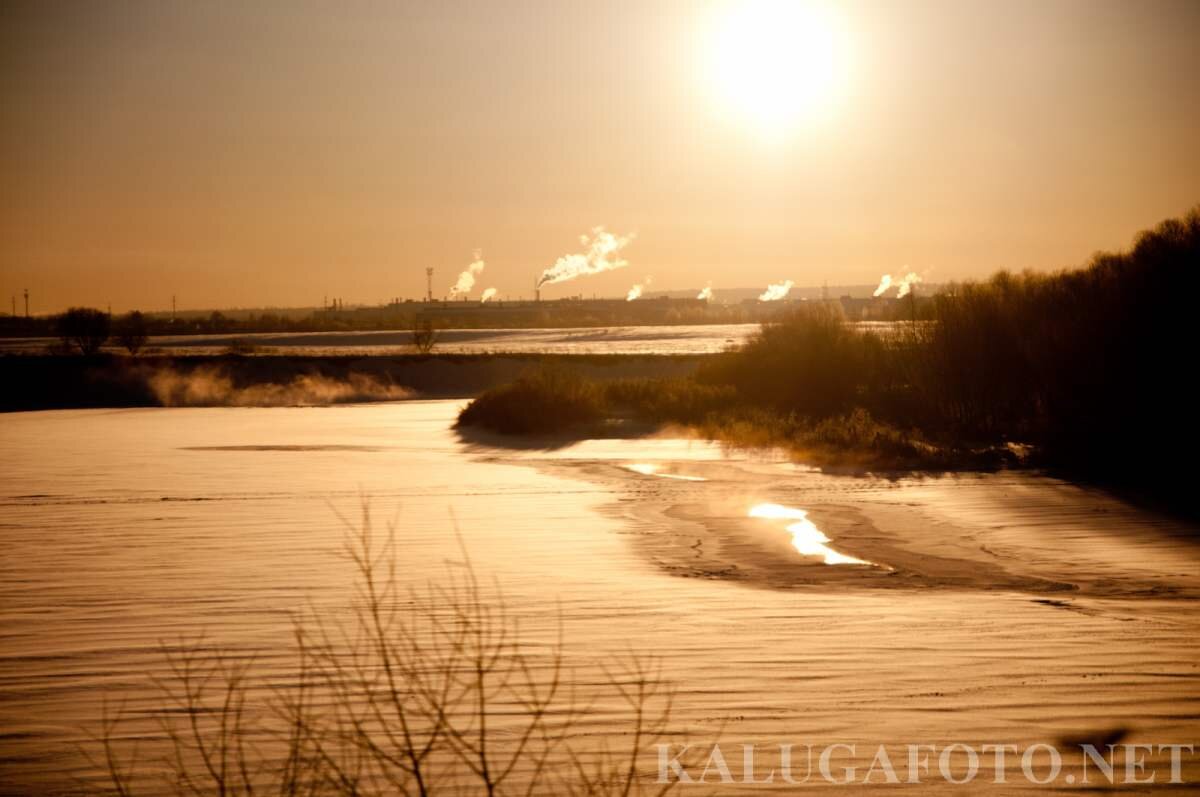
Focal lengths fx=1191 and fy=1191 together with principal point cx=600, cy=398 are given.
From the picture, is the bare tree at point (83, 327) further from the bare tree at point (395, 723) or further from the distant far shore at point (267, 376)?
the bare tree at point (395, 723)

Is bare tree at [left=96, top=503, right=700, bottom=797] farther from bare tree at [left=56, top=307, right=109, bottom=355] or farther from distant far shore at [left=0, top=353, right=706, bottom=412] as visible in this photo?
bare tree at [left=56, top=307, right=109, bottom=355]

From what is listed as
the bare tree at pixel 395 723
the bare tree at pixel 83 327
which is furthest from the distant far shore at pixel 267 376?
the bare tree at pixel 395 723

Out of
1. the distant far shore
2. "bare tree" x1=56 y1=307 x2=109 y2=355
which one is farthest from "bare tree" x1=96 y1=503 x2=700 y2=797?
"bare tree" x1=56 y1=307 x2=109 y2=355

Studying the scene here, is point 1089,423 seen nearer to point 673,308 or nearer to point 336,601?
point 336,601

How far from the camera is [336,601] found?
9516 millimetres

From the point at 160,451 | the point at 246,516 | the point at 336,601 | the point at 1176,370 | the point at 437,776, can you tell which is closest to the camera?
the point at 437,776

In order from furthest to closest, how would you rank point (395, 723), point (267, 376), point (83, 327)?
point (83, 327), point (267, 376), point (395, 723)

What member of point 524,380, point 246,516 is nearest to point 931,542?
point 246,516

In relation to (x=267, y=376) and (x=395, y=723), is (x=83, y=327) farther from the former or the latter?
(x=395, y=723)

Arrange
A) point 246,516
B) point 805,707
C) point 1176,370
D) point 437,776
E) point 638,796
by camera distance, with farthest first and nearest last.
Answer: point 1176,370
point 246,516
point 805,707
point 437,776
point 638,796

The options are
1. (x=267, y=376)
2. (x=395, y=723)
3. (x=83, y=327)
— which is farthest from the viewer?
(x=83, y=327)

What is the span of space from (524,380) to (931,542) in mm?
19362

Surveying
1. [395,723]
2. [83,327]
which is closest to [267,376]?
[83,327]

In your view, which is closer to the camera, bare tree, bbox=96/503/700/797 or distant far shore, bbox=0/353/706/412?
bare tree, bbox=96/503/700/797
